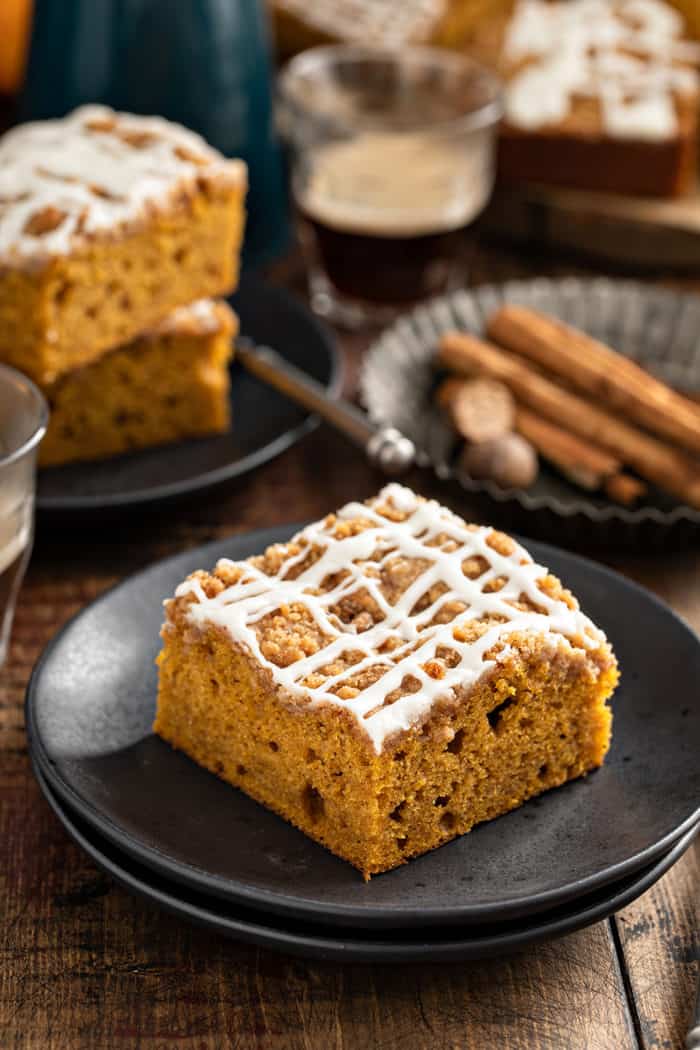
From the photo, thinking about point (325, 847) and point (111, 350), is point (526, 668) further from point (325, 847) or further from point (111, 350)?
point (111, 350)

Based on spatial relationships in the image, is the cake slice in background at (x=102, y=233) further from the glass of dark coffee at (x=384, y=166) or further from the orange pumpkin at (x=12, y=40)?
the orange pumpkin at (x=12, y=40)

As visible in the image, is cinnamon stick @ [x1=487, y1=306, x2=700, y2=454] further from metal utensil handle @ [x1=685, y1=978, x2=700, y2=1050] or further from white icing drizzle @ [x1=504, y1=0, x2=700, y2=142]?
metal utensil handle @ [x1=685, y1=978, x2=700, y2=1050]

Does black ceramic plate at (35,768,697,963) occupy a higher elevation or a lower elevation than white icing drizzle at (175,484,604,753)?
lower

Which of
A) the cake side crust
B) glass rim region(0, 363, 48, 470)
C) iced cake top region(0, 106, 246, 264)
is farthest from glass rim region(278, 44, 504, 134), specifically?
the cake side crust

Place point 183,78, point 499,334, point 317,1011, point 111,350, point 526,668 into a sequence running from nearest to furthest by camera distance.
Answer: point 317,1011, point 526,668, point 111,350, point 499,334, point 183,78

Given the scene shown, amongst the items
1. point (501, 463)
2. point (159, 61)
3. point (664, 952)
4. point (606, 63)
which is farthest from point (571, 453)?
point (606, 63)

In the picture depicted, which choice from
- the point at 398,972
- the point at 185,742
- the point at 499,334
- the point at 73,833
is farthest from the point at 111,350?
the point at 398,972
